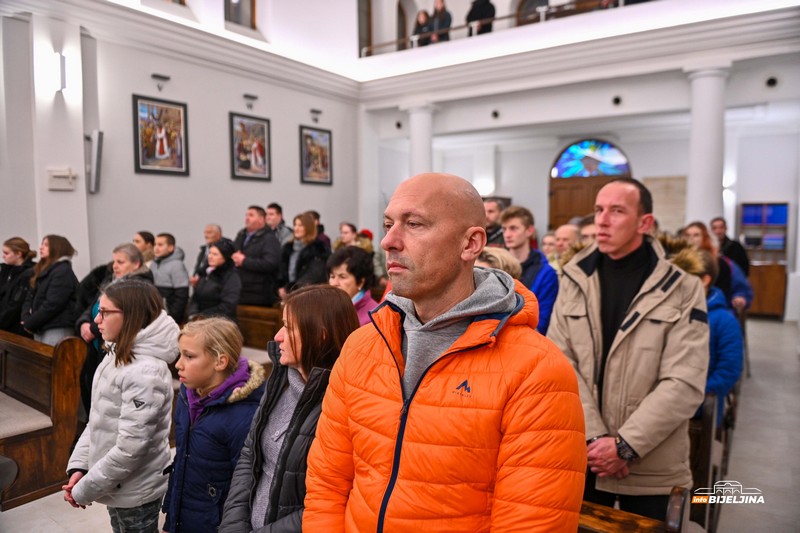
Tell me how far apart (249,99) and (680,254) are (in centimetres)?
796

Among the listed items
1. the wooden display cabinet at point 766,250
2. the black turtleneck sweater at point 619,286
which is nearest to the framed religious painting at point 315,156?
the black turtleneck sweater at point 619,286

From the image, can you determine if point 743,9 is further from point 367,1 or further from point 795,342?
point 367,1

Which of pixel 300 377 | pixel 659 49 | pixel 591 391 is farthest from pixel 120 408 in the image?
pixel 659 49

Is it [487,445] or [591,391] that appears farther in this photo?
[591,391]

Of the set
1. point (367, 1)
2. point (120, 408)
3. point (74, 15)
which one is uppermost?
point (367, 1)

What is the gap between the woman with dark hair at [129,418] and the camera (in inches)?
89.1

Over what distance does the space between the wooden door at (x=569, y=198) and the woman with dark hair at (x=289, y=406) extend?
40.2ft

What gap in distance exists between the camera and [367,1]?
12.3m

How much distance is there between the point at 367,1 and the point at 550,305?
11.1 metres

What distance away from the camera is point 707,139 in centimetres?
804

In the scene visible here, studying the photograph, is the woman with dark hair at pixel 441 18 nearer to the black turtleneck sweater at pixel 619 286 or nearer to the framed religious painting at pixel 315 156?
the framed religious painting at pixel 315 156

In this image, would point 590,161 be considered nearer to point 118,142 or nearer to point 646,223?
point 118,142

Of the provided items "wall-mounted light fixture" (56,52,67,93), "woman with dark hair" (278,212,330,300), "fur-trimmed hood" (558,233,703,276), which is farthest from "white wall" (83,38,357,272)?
"fur-trimmed hood" (558,233,703,276)

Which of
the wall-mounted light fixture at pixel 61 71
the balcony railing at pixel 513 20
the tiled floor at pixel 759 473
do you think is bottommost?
the tiled floor at pixel 759 473
